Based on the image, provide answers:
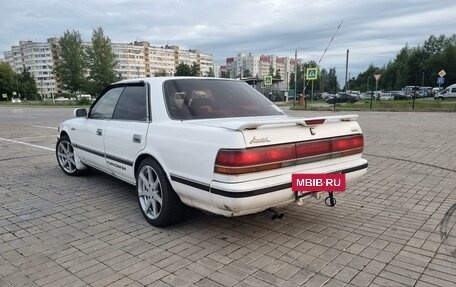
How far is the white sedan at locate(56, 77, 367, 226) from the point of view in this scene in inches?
113

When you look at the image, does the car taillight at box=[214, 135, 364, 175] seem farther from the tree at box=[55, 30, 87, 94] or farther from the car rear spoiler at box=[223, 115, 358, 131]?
the tree at box=[55, 30, 87, 94]

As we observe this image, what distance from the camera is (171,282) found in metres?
2.70

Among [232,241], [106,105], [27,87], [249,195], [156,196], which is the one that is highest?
[27,87]

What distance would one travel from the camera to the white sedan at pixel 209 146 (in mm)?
2881

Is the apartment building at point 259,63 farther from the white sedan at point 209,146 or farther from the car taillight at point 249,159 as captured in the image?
the car taillight at point 249,159

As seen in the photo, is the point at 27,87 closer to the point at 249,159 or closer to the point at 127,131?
the point at 127,131

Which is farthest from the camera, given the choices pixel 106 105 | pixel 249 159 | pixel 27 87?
pixel 27 87

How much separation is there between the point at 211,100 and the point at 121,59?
116 metres

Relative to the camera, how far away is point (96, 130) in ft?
15.8

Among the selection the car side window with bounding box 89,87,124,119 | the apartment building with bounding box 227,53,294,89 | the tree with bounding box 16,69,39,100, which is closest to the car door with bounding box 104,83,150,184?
the car side window with bounding box 89,87,124,119

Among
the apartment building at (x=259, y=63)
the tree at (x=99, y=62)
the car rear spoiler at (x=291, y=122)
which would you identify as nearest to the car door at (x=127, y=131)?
the car rear spoiler at (x=291, y=122)

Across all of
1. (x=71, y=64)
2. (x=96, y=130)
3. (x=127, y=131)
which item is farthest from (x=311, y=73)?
(x=71, y=64)

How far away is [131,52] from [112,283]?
12038cm

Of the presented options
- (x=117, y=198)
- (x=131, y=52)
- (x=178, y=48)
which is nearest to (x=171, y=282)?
(x=117, y=198)
